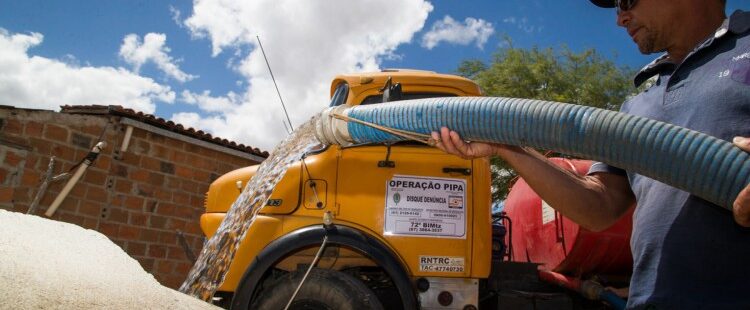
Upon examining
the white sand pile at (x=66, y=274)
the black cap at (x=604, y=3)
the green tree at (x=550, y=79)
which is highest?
the green tree at (x=550, y=79)

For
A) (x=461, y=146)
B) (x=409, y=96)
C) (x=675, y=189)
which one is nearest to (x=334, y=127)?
(x=461, y=146)

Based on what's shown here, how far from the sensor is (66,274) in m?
1.96

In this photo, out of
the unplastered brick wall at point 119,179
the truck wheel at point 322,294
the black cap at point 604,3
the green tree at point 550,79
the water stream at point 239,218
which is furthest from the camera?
the green tree at point 550,79

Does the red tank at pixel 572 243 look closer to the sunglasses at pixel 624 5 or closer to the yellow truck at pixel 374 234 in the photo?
the yellow truck at pixel 374 234

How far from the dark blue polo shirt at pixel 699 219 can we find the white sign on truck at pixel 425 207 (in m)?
2.00

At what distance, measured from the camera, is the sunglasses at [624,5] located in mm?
1950

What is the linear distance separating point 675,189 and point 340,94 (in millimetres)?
2900

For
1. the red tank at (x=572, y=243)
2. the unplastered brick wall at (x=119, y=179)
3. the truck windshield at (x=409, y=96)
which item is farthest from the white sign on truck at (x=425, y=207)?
the unplastered brick wall at (x=119, y=179)

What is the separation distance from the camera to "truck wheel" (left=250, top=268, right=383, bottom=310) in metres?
3.28

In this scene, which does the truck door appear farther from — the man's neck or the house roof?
the house roof

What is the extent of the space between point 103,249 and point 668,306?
2619mm

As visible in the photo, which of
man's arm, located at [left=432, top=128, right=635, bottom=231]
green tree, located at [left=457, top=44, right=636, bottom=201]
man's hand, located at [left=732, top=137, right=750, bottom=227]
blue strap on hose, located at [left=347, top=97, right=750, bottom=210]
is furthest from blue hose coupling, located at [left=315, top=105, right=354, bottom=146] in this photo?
green tree, located at [left=457, top=44, right=636, bottom=201]

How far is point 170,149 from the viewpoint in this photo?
839 cm

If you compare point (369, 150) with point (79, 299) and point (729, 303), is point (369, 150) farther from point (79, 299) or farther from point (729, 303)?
point (729, 303)
